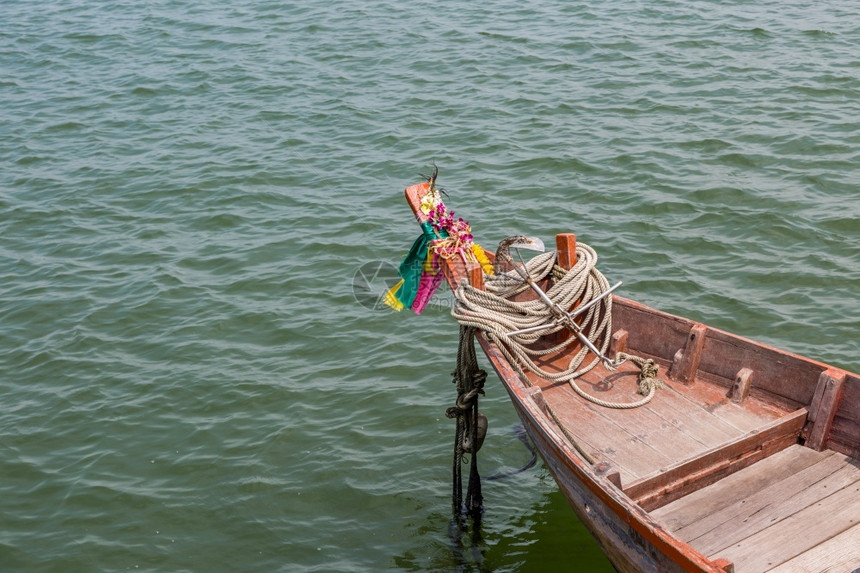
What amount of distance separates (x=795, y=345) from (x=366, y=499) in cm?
456

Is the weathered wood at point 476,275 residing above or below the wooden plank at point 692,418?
above

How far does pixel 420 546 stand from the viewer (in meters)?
7.51

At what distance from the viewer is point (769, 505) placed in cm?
589

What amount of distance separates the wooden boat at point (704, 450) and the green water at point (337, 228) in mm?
1355

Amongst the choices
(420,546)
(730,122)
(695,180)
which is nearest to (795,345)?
(695,180)

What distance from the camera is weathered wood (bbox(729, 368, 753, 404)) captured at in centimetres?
672

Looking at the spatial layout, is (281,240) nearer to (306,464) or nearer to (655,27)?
(306,464)

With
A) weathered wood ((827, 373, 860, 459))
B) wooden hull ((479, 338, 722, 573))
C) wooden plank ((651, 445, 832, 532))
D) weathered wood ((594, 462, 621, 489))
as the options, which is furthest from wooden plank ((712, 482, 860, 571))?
weathered wood ((594, 462, 621, 489))

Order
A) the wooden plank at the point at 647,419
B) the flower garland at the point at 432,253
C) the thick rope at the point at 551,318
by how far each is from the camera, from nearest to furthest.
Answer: the wooden plank at the point at 647,419
the thick rope at the point at 551,318
the flower garland at the point at 432,253

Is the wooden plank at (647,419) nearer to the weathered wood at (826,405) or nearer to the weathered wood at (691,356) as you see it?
the weathered wood at (691,356)

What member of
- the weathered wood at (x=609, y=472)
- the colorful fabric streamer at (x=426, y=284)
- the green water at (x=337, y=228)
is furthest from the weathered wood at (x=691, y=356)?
the colorful fabric streamer at (x=426, y=284)

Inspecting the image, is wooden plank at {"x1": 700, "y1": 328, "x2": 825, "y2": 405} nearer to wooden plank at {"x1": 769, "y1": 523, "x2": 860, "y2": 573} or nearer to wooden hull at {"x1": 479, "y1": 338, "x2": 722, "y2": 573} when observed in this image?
wooden plank at {"x1": 769, "y1": 523, "x2": 860, "y2": 573}

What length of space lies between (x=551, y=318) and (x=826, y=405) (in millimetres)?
2116

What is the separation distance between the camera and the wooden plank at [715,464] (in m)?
5.83
